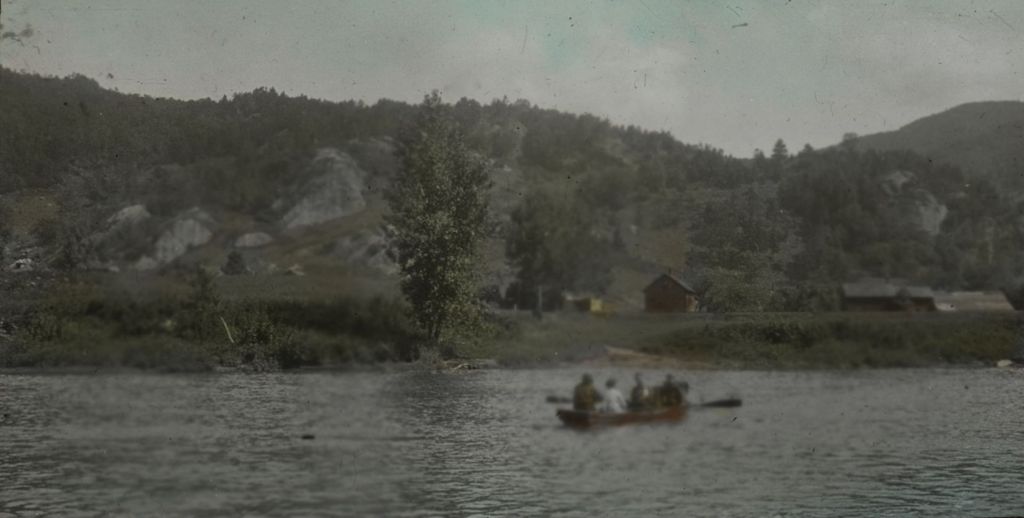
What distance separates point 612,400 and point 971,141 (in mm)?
6330

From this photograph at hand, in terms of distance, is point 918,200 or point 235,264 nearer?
point 235,264

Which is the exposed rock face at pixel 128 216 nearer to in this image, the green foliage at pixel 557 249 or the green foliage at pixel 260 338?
the green foliage at pixel 260 338

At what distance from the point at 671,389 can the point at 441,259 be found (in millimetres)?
3288

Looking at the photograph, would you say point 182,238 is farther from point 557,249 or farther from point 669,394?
point 669,394

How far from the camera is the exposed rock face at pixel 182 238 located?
34.8 ft

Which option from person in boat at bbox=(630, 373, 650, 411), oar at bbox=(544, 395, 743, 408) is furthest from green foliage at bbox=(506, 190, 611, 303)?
oar at bbox=(544, 395, 743, 408)

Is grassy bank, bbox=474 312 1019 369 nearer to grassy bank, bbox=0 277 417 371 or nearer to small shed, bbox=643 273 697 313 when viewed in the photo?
small shed, bbox=643 273 697 313

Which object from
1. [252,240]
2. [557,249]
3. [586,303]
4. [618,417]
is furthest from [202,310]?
[618,417]

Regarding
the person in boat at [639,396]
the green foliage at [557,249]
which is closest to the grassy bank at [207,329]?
the green foliage at [557,249]

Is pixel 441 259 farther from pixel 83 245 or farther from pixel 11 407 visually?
pixel 11 407

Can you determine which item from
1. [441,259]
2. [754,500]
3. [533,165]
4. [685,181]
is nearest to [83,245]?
[441,259]

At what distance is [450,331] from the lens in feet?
36.5

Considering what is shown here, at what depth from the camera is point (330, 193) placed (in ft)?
36.6

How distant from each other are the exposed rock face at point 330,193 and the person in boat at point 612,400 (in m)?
3.98
